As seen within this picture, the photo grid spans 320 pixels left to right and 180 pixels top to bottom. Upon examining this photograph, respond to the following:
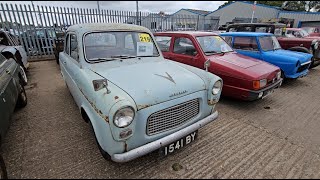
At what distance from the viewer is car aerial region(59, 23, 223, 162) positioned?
197 cm

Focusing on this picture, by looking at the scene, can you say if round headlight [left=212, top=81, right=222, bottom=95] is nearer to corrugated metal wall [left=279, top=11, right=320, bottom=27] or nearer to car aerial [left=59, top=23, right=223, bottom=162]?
car aerial [left=59, top=23, right=223, bottom=162]

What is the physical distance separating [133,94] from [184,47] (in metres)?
3.26

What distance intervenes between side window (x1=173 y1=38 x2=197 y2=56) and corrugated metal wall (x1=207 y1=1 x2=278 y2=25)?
2765cm

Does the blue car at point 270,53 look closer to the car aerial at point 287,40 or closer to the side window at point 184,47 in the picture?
the side window at point 184,47

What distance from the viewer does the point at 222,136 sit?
10.3 feet

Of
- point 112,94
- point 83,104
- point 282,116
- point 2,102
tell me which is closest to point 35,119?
point 2,102

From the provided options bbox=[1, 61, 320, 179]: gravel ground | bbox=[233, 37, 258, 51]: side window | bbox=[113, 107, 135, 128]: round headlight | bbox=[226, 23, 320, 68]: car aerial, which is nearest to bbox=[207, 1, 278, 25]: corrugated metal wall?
bbox=[226, 23, 320, 68]: car aerial

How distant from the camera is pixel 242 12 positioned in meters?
29.7

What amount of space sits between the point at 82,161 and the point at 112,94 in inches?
46.8

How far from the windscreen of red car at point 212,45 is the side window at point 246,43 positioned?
3.84ft

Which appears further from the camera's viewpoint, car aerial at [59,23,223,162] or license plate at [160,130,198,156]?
license plate at [160,130,198,156]

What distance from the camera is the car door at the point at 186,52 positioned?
4570 mm

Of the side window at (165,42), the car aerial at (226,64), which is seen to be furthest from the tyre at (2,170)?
the side window at (165,42)

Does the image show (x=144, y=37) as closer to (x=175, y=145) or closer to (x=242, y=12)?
(x=175, y=145)
